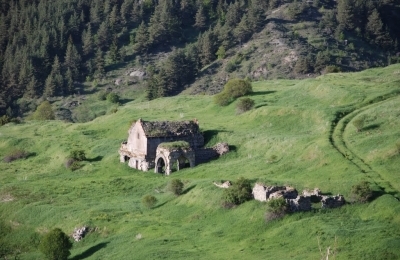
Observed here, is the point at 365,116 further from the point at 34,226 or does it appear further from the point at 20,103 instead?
the point at 20,103

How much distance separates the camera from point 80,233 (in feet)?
200

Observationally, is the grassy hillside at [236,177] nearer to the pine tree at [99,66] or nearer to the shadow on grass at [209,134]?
the shadow on grass at [209,134]

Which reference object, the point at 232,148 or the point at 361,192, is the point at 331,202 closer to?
the point at 361,192

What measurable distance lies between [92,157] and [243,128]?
20.2 metres

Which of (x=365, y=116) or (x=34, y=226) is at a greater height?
(x=365, y=116)

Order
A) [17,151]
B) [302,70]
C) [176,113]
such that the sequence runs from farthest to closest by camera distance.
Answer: [302,70] < [176,113] < [17,151]

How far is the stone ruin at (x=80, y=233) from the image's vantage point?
6075cm

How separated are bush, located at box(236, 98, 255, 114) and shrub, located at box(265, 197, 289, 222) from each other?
45292 mm

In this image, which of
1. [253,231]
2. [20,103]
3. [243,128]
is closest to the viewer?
[253,231]

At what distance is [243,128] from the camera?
87.4 meters

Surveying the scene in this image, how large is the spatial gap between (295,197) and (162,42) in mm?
136786

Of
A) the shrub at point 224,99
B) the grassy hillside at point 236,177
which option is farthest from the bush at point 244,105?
the shrub at point 224,99

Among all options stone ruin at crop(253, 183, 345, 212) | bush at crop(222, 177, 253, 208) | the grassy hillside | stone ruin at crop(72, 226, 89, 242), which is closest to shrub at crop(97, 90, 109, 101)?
the grassy hillside

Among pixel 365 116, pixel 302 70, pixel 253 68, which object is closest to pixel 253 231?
pixel 365 116
